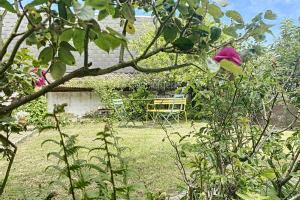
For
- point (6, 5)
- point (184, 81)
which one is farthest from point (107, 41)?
point (184, 81)

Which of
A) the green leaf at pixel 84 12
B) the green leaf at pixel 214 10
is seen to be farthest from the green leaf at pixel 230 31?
the green leaf at pixel 84 12

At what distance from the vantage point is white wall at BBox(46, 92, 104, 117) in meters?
14.4

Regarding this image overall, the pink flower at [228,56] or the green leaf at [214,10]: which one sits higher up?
the green leaf at [214,10]

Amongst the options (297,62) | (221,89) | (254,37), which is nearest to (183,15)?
(254,37)

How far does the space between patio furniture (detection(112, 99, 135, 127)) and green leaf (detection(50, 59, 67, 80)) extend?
9555 mm

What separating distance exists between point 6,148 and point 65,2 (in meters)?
0.83

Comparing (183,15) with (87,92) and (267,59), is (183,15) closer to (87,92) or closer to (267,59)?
(267,59)

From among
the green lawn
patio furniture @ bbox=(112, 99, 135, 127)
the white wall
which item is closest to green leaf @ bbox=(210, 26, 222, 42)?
the green lawn

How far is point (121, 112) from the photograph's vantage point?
11.5 metres

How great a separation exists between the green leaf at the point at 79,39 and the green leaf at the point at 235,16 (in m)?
0.38

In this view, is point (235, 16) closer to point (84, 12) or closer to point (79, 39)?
point (79, 39)

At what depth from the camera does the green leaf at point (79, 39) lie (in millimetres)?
861

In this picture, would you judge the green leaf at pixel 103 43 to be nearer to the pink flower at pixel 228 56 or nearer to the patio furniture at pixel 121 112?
the pink flower at pixel 228 56

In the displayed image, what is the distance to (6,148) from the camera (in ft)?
4.75
